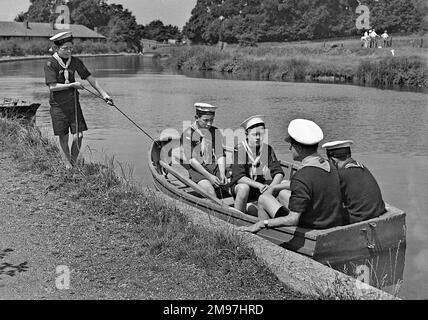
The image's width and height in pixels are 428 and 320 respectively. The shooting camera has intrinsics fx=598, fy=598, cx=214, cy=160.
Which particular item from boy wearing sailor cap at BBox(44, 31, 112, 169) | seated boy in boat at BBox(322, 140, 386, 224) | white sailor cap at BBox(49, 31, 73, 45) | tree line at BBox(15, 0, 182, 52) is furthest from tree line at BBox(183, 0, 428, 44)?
seated boy in boat at BBox(322, 140, 386, 224)

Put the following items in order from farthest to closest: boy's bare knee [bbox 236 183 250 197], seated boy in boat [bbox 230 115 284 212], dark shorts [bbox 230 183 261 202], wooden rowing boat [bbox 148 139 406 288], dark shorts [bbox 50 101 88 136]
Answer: dark shorts [bbox 50 101 88 136] < dark shorts [bbox 230 183 261 202] < boy's bare knee [bbox 236 183 250 197] < seated boy in boat [bbox 230 115 284 212] < wooden rowing boat [bbox 148 139 406 288]

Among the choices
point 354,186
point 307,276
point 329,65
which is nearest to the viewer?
point 307,276

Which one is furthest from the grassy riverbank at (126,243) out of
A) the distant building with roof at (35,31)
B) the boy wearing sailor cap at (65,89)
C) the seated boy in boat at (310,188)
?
the distant building with roof at (35,31)

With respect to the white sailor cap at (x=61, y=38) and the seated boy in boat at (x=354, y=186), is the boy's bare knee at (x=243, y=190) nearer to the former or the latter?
the seated boy in boat at (x=354, y=186)

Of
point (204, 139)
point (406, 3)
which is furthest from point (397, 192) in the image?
point (406, 3)

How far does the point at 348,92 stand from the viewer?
26141 millimetres

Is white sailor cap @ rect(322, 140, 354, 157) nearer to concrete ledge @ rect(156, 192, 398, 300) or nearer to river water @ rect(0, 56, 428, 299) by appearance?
concrete ledge @ rect(156, 192, 398, 300)

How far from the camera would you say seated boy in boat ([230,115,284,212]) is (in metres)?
6.56

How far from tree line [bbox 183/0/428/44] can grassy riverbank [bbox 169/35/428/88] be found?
15147 mm

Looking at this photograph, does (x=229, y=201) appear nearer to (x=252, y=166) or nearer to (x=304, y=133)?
(x=252, y=166)

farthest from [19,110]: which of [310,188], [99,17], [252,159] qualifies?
[99,17]

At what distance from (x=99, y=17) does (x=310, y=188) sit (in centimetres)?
11890

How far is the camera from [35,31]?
102 m

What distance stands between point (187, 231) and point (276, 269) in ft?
3.75
